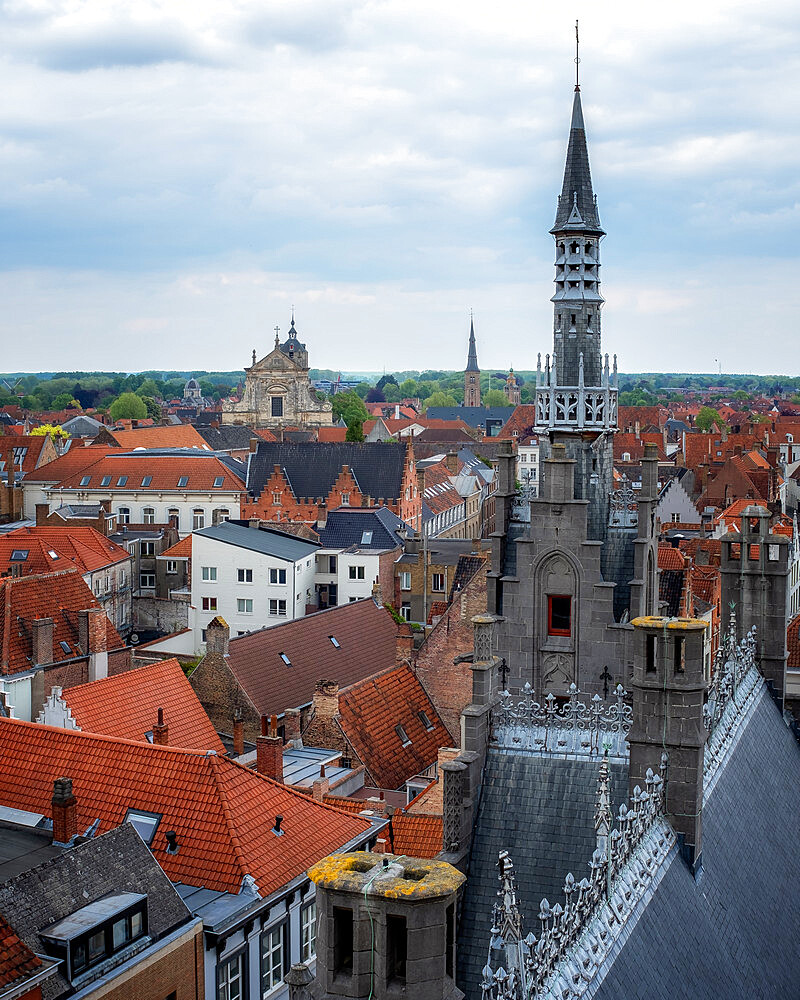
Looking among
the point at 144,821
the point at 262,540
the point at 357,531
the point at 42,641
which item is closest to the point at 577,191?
the point at 144,821

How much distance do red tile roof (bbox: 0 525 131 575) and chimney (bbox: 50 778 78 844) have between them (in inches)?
1430

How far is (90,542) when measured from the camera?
241ft

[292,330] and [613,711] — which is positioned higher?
[292,330]

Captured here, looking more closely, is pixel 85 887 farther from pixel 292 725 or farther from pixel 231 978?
pixel 292 725

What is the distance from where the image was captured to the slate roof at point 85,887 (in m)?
19.5

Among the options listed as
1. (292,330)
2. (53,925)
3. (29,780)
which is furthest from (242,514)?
(292,330)

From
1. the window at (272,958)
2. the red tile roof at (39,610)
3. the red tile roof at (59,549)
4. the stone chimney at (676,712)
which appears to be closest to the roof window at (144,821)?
the window at (272,958)

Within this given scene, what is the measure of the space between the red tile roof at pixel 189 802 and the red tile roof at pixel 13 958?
6938 mm

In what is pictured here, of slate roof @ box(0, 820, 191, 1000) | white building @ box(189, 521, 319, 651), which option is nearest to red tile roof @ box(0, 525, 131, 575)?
white building @ box(189, 521, 319, 651)

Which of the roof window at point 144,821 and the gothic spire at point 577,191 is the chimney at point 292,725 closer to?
the roof window at point 144,821

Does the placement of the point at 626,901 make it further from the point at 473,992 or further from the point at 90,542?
the point at 90,542

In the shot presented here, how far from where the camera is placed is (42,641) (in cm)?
4381

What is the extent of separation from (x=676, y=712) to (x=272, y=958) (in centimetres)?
1322

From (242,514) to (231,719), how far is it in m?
53.6
